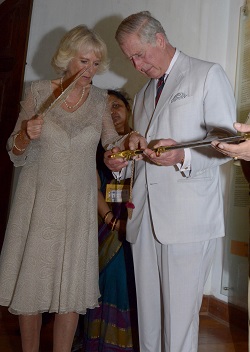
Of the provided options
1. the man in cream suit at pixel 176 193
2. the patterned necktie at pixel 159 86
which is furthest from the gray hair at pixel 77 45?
the patterned necktie at pixel 159 86

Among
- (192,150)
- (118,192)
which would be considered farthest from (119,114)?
(192,150)

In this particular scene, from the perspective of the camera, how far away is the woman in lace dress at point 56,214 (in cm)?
183

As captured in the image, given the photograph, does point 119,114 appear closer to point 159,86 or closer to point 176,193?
point 159,86

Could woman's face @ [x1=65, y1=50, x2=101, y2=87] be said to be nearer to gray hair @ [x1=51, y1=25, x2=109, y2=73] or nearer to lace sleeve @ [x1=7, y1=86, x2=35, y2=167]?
gray hair @ [x1=51, y1=25, x2=109, y2=73]

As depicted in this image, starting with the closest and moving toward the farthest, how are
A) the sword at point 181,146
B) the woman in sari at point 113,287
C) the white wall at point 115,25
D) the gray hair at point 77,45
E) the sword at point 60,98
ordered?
1. the sword at point 181,146
2. the sword at point 60,98
3. the gray hair at point 77,45
4. the woman in sari at point 113,287
5. the white wall at point 115,25

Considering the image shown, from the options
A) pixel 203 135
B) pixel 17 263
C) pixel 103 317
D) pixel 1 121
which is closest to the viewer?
pixel 203 135

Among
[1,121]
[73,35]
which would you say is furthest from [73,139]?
[1,121]

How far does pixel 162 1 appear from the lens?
360 centimetres

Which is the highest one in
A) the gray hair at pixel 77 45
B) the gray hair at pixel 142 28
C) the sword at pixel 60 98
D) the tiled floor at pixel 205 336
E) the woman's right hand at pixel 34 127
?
the gray hair at pixel 142 28

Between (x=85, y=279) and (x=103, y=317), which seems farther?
(x=103, y=317)

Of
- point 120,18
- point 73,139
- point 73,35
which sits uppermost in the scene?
point 120,18

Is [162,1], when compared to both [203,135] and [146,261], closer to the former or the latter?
[203,135]

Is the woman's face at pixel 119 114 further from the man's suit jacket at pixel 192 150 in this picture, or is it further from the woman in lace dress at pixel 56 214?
the man's suit jacket at pixel 192 150

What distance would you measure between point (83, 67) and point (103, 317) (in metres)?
1.29
